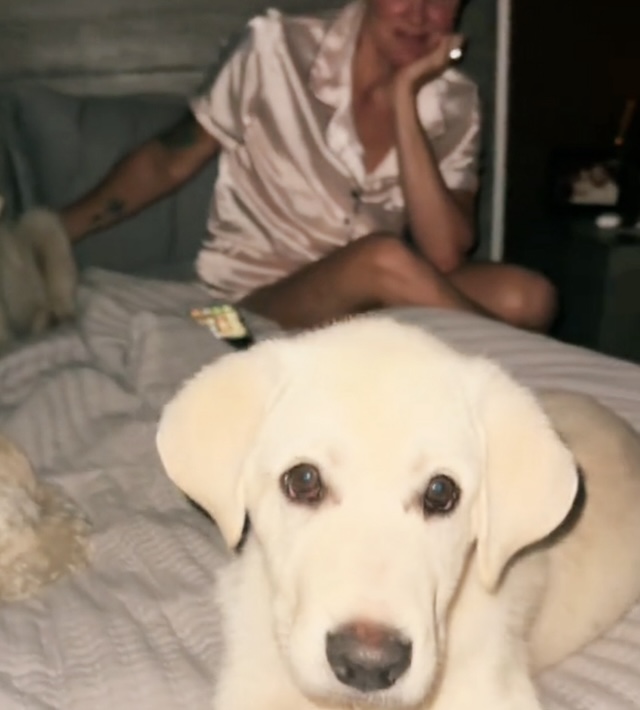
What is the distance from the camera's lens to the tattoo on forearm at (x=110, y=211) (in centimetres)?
271

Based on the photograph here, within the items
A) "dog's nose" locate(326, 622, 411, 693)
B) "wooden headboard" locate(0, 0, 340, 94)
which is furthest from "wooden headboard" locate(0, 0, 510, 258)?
"dog's nose" locate(326, 622, 411, 693)

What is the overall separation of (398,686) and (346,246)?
1582mm

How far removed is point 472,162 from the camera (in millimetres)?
2848

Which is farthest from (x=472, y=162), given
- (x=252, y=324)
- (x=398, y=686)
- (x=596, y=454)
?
(x=398, y=686)

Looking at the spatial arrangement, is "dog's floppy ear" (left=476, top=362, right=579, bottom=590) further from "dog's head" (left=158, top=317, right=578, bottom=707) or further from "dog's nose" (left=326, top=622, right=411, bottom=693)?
"dog's nose" (left=326, top=622, right=411, bottom=693)

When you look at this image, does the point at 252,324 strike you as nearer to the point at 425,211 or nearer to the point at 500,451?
the point at 425,211

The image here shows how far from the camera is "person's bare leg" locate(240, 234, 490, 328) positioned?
2395 millimetres

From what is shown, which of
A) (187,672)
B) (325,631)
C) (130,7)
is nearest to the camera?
(325,631)

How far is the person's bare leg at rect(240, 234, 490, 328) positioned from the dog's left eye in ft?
4.42

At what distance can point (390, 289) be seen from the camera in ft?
7.95

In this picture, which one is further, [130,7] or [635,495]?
[130,7]

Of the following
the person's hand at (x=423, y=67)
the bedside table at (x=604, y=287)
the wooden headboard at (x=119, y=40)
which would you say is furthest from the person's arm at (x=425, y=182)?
the wooden headboard at (x=119, y=40)

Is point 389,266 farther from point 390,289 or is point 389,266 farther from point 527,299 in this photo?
point 527,299

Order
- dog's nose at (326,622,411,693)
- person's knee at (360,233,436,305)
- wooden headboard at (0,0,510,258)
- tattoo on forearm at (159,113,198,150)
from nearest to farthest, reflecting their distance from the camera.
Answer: dog's nose at (326,622,411,693) → person's knee at (360,233,436,305) → tattoo on forearm at (159,113,198,150) → wooden headboard at (0,0,510,258)
